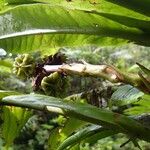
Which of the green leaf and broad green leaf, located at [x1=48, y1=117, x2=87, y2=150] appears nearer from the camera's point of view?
the green leaf

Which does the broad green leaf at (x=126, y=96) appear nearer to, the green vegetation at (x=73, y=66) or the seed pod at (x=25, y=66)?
the green vegetation at (x=73, y=66)

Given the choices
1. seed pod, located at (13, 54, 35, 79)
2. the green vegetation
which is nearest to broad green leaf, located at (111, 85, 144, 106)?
the green vegetation

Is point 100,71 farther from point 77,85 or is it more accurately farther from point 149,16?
point 77,85

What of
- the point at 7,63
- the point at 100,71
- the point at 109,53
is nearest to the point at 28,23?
the point at 100,71

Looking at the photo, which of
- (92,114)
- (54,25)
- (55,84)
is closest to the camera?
(92,114)

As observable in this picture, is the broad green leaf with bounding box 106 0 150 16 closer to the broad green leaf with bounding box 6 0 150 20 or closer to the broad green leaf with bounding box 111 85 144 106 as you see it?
the broad green leaf with bounding box 6 0 150 20

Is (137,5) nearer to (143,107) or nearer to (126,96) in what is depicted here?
(126,96)

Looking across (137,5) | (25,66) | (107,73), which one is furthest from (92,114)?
(25,66)
